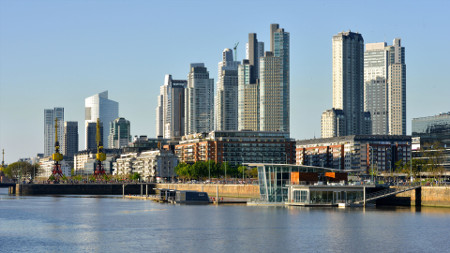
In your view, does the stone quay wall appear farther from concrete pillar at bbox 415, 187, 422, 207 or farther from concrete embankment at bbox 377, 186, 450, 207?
concrete pillar at bbox 415, 187, 422, 207

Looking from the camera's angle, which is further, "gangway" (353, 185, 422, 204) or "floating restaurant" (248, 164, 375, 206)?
"floating restaurant" (248, 164, 375, 206)

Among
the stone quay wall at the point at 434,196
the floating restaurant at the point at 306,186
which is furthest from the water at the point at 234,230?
the floating restaurant at the point at 306,186

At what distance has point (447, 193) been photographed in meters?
134

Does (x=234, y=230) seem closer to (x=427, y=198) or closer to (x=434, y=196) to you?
(x=434, y=196)

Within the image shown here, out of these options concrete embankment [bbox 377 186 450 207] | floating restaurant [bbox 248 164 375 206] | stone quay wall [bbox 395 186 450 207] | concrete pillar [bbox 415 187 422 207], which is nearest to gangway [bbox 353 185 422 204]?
concrete pillar [bbox 415 187 422 207]

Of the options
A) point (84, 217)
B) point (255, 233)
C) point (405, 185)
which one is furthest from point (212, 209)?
point (255, 233)

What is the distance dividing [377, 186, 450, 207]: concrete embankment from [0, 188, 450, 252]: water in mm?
2715

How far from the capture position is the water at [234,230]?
9162 centimetres

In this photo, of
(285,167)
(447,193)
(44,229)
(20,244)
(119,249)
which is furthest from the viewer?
(285,167)

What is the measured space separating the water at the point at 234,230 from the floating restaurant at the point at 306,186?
18.5 feet

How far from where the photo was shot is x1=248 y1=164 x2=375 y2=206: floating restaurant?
144 metres

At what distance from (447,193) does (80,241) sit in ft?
219

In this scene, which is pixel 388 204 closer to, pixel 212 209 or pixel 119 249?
pixel 212 209

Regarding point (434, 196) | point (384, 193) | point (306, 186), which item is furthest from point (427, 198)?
point (306, 186)
